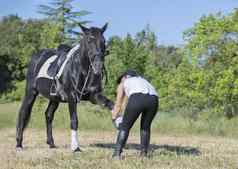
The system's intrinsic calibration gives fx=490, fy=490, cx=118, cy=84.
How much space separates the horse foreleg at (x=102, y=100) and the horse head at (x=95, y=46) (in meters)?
0.83

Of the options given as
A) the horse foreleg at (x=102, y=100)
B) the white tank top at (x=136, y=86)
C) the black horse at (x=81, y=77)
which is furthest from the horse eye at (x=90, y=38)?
the horse foreleg at (x=102, y=100)

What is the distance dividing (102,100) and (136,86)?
3.73 ft

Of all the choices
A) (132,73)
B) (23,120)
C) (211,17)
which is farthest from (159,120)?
(132,73)

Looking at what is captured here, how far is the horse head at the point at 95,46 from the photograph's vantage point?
9508 millimetres

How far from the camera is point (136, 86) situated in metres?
9.52

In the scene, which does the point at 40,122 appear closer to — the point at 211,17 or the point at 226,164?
the point at 211,17

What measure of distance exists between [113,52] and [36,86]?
16.1m

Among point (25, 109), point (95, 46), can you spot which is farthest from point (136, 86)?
point (25, 109)

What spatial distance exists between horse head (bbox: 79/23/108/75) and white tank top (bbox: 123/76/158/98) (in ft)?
1.91

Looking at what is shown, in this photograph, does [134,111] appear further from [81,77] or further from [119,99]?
[81,77]

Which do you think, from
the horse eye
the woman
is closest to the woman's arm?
the woman

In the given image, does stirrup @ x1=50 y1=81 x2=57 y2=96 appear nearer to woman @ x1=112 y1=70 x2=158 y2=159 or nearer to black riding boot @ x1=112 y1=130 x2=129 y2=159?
woman @ x1=112 y1=70 x2=158 y2=159

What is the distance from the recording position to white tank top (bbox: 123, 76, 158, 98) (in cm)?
949

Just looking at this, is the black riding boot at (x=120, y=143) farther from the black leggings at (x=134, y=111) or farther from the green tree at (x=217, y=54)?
the green tree at (x=217, y=54)
